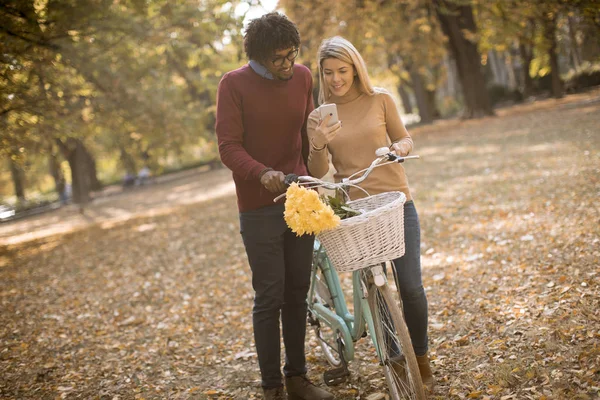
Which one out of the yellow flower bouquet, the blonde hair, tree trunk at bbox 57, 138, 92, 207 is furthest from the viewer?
tree trunk at bbox 57, 138, 92, 207

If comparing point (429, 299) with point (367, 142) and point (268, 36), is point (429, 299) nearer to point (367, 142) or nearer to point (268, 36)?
point (367, 142)

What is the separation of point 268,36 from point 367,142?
0.84 m

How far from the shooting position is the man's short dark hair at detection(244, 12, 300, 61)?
9.62ft

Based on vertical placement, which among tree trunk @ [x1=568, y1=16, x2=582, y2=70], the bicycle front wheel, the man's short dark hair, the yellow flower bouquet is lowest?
the bicycle front wheel

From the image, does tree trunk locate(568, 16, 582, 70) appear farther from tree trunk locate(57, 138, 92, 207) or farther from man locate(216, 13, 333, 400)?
man locate(216, 13, 333, 400)

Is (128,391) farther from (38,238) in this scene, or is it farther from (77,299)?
(38,238)

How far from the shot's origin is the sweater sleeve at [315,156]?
3.03 m

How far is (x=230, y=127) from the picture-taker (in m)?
3.00

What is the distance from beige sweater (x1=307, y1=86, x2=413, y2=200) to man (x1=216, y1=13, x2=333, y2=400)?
219 millimetres

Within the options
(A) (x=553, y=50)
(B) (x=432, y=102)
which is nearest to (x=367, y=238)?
(A) (x=553, y=50)

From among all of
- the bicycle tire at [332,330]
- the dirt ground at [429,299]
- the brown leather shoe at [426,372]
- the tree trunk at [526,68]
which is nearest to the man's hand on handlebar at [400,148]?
the bicycle tire at [332,330]

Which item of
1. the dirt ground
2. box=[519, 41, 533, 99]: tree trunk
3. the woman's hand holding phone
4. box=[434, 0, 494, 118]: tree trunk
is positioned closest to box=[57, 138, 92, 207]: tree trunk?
the dirt ground

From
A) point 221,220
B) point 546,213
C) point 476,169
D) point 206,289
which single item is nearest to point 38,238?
point 221,220

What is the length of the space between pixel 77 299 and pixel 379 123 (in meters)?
5.83
